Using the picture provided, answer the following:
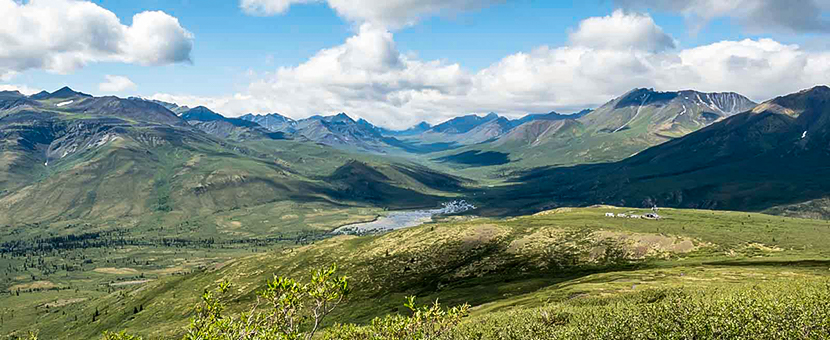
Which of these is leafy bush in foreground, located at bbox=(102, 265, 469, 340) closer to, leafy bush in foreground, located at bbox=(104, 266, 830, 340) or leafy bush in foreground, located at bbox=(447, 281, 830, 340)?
leafy bush in foreground, located at bbox=(104, 266, 830, 340)

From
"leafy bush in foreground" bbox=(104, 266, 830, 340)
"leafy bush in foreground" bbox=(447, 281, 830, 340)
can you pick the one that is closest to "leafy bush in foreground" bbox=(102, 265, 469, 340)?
"leafy bush in foreground" bbox=(104, 266, 830, 340)

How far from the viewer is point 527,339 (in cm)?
5609

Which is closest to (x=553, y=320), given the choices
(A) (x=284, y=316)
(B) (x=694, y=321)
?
(B) (x=694, y=321)

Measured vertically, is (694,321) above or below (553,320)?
above

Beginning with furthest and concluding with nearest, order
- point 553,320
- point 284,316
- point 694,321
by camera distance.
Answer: point 553,320 → point 694,321 → point 284,316

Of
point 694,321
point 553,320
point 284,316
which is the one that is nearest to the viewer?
point 284,316

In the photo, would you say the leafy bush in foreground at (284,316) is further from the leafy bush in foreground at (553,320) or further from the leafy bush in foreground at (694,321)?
the leafy bush in foreground at (694,321)

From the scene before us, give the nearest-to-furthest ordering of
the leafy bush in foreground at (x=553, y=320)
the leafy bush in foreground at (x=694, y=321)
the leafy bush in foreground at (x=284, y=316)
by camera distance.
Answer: the leafy bush in foreground at (x=284, y=316) < the leafy bush in foreground at (x=553, y=320) < the leafy bush in foreground at (x=694, y=321)

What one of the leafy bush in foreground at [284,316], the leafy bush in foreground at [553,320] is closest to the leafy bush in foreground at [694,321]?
the leafy bush in foreground at [553,320]

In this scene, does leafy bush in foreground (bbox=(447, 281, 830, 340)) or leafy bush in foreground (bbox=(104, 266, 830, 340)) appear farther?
leafy bush in foreground (bbox=(447, 281, 830, 340))

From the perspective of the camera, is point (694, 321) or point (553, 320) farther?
point (553, 320)

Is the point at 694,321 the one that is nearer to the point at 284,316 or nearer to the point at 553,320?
the point at 553,320

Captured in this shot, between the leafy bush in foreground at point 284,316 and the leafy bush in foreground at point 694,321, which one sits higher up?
the leafy bush in foreground at point 284,316

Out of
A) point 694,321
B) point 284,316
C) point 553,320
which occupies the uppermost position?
point 284,316
